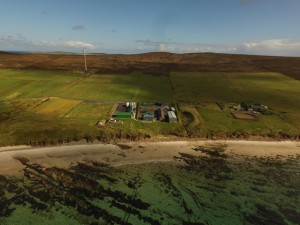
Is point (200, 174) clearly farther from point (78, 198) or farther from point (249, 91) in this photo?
point (249, 91)

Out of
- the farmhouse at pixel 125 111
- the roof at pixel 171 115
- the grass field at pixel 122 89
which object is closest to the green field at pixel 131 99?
the grass field at pixel 122 89

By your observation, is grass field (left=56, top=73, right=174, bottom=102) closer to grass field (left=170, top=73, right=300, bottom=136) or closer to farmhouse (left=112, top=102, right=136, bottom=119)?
grass field (left=170, top=73, right=300, bottom=136)

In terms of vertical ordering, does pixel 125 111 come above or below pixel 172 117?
below

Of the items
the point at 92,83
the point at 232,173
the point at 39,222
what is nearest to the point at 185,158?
the point at 232,173

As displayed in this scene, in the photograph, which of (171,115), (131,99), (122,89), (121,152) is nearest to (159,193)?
(121,152)

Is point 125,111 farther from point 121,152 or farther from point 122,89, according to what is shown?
point 122,89

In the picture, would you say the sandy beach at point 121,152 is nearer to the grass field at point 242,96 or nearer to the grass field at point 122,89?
the grass field at point 242,96

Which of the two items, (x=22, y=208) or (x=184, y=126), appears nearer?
(x=22, y=208)
